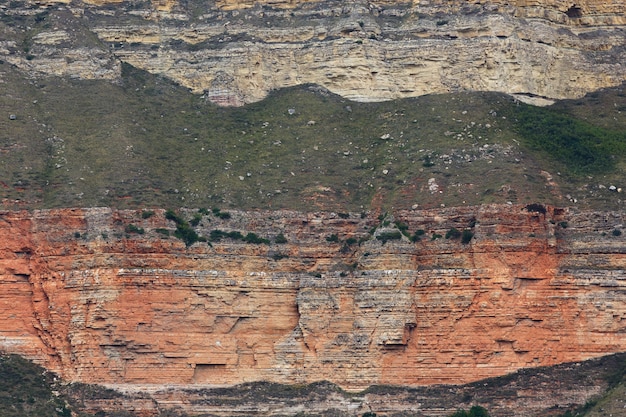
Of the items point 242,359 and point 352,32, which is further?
point 352,32

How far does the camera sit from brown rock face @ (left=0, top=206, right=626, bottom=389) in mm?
98312

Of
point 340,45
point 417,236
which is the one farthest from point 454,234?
point 340,45

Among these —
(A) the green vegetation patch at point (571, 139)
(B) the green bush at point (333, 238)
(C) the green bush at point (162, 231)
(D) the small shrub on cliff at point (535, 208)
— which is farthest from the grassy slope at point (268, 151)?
(B) the green bush at point (333, 238)

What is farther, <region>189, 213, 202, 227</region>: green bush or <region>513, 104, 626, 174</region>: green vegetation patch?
<region>513, 104, 626, 174</region>: green vegetation patch

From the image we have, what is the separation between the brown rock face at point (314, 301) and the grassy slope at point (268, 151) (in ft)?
6.90

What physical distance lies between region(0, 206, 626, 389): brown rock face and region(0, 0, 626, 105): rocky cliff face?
13899mm

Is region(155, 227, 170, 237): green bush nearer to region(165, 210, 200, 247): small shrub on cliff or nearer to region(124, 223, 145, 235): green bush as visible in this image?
region(165, 210, 200, 247): small shrub on cliff

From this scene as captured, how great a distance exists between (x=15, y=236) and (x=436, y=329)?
62.8 ft

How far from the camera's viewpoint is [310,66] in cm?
11388

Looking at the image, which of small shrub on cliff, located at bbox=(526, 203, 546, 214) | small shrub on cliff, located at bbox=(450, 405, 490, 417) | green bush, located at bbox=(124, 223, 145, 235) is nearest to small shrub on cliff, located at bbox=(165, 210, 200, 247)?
green bush, located at bbox=(124, 223, 145, 235)

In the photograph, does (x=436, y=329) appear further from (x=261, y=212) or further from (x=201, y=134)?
(x=201, y=134)

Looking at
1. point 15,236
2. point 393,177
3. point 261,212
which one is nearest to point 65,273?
point 15,236

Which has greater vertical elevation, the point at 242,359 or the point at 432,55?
the point at 432,55

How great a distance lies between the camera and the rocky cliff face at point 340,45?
112188mm
